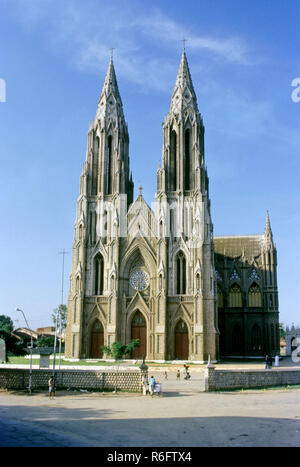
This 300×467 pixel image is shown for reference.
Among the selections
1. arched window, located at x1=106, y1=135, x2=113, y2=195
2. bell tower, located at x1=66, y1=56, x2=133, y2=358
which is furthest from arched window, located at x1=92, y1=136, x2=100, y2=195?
arched window, located at x1=106, y1=135, x2=113, y2=195

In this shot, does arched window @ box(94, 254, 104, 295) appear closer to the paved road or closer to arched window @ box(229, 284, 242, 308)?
arched window @ box(229, 284, 242, 308)

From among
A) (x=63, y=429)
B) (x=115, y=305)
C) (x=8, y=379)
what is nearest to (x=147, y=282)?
(x=115, y=305)

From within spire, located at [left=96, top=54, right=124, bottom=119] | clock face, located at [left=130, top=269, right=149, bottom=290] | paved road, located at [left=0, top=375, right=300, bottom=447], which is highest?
spire, located at [left=96, top=54, right=124, bottom=119]

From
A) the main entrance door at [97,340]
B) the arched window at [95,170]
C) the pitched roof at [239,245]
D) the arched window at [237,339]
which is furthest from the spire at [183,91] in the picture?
the arched window at [237,339]

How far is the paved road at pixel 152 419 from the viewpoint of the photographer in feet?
44.8

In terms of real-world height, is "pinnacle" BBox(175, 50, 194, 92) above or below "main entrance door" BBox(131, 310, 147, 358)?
above

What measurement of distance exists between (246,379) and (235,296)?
35.0 meters

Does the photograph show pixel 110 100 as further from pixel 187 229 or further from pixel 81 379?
pixel 81 379

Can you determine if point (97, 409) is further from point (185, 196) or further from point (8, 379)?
point (185, 196)

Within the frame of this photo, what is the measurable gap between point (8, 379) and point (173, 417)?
1392 cm

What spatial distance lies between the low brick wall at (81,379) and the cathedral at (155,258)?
72.8ft

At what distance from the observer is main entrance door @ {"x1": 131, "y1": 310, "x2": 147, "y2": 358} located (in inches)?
2004

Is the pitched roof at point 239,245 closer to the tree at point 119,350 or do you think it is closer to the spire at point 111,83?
the tree at point 119,350

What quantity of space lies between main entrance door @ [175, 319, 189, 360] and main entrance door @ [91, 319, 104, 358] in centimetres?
846
